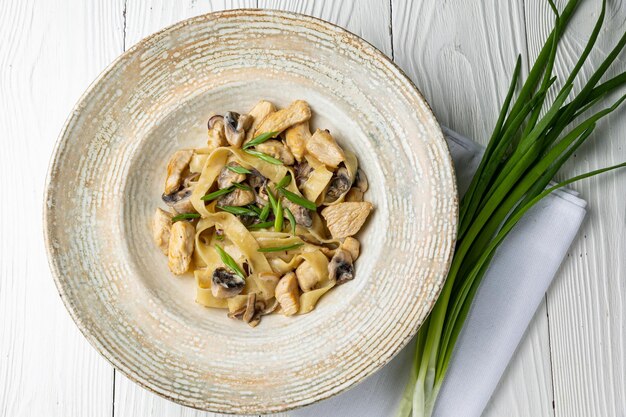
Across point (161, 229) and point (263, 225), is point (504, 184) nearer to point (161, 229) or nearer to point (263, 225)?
point (263, 225)

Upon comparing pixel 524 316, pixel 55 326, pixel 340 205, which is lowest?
pixel 55 326

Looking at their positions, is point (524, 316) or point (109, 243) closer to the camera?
point (109, 243)

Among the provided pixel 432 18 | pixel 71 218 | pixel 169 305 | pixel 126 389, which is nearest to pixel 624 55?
pixel 432 18

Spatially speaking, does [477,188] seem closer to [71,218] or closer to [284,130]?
[284,130]

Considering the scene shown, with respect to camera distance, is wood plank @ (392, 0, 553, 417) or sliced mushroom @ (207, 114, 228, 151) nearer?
Answer: sliced mushroom @ (207, 114, 228, 151)

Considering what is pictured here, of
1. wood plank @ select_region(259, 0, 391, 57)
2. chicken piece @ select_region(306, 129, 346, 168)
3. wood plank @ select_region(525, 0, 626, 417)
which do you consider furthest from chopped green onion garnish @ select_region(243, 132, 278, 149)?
wood plank @ select_region(525, 0, 626, 417)

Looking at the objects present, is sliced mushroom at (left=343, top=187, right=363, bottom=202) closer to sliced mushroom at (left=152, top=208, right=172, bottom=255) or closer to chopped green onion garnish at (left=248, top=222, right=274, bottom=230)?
chopped green onion garnish at (left=248, top=222, right=274, bottom=230)
